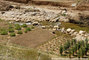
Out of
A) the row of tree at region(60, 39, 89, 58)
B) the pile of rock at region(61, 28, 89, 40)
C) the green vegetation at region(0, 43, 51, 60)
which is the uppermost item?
the row of tree at region(60, 39, 89, 58)

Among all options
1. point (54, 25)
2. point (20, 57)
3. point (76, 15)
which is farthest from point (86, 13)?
point (20, 57)

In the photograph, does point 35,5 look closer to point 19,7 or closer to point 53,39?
point 19,7

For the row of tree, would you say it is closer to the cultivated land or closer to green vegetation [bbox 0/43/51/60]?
the cultivated land

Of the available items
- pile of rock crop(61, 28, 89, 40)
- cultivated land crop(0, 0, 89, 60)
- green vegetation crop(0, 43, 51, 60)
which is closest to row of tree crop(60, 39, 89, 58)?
cultivated land crop(0, 0, 89, 60)

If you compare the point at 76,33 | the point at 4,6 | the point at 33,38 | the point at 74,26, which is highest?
the point at 4,6

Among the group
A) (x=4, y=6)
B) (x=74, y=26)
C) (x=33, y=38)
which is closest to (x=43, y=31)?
(x=33, y=38)

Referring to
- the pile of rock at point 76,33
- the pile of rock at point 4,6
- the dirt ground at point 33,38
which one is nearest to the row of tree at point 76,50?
the dirt ground at point 33,38

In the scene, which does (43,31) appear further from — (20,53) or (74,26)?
(20,53)
